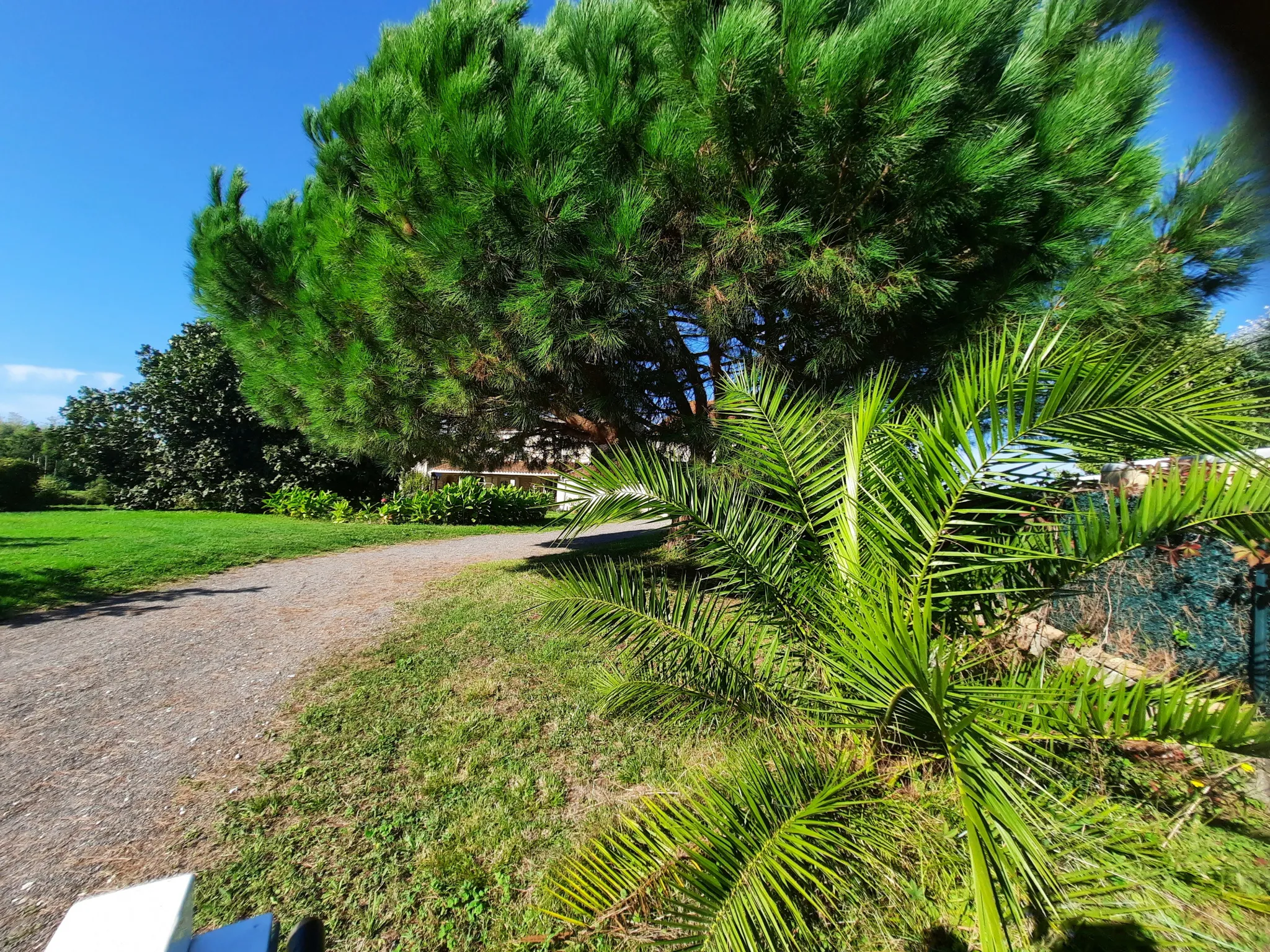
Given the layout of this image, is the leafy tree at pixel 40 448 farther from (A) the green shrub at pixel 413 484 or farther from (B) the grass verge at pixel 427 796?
(B) the grass verge at pixel 427 796

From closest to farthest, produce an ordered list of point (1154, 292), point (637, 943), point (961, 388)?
1. point (637, 943)
2. point (961, 388)
3. point (1154, 292)

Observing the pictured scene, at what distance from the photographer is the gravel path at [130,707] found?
217 cm

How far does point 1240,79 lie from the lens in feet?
1.64

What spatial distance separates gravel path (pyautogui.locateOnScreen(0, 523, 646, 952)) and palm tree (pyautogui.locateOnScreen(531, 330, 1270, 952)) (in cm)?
190

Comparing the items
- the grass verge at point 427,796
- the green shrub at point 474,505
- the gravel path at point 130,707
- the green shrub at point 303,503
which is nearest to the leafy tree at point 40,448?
the green shrub at point 303,503

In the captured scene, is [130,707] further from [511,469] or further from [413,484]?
[413,484]

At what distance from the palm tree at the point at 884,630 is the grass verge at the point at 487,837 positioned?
0.65 feet

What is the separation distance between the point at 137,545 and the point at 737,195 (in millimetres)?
9417

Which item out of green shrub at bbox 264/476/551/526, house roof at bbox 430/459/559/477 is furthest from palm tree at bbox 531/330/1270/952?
green shrub at bbox 264/476/551/526

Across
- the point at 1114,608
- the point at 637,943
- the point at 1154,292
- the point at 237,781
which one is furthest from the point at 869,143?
the point at 237,781

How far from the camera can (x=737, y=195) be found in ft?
14.3

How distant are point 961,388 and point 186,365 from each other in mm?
18915

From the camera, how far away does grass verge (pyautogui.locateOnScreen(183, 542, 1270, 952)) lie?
190cm

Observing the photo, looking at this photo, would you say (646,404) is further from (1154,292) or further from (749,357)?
(1154,292)
